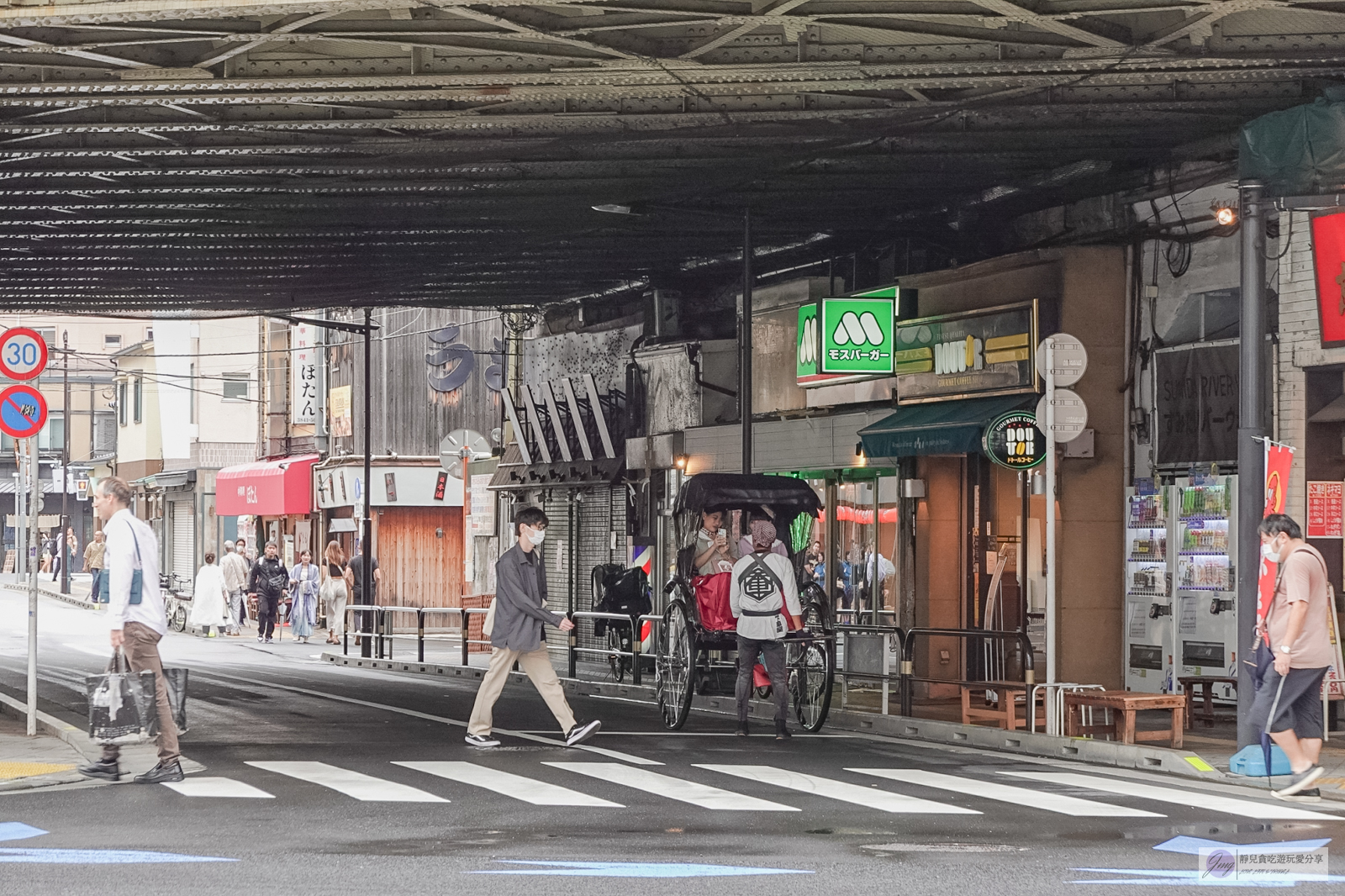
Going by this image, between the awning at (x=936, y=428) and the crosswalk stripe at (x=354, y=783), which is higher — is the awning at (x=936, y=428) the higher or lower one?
the higher one

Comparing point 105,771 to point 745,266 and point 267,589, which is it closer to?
point 745,266

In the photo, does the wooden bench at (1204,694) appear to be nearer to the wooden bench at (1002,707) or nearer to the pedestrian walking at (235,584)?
the wooden bench at (1002,707)

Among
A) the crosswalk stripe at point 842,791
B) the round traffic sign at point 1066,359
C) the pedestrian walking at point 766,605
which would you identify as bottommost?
the crosswalk stripe at point 842,791

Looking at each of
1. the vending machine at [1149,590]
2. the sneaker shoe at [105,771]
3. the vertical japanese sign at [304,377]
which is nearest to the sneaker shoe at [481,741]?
the sneaker shoe at [105,771]

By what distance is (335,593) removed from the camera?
37312 millimetres

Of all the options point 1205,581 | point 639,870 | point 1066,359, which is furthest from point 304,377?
point 639,870

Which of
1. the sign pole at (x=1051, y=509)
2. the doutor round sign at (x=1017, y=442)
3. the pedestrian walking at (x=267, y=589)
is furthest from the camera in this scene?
the pedestrian walking at (x=267, y=589)

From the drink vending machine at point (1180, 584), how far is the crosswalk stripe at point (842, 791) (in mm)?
6195

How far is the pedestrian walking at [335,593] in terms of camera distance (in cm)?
3731

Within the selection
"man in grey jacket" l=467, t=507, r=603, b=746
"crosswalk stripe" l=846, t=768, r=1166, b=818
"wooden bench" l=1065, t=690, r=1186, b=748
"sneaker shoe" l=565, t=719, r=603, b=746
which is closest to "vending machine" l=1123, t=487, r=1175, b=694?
"wooden bench" l=1065, t=690, r=1186, b=748

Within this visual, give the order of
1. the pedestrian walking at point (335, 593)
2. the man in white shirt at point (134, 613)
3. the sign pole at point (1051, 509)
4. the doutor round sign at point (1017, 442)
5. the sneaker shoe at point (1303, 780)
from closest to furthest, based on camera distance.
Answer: the sneaker shoe at point (1303, 780)
the man in white shirt at point (134, 613)
the sign pole at point (1051, 509)
the doutor round sign at point (1017, 442)
the pedestrian walking at point (335, 593)

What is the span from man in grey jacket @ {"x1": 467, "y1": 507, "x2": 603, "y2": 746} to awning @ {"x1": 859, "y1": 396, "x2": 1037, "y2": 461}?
20.8 feet

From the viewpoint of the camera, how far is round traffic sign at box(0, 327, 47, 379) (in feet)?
55.0

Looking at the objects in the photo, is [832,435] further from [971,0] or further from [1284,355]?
[971,0]
